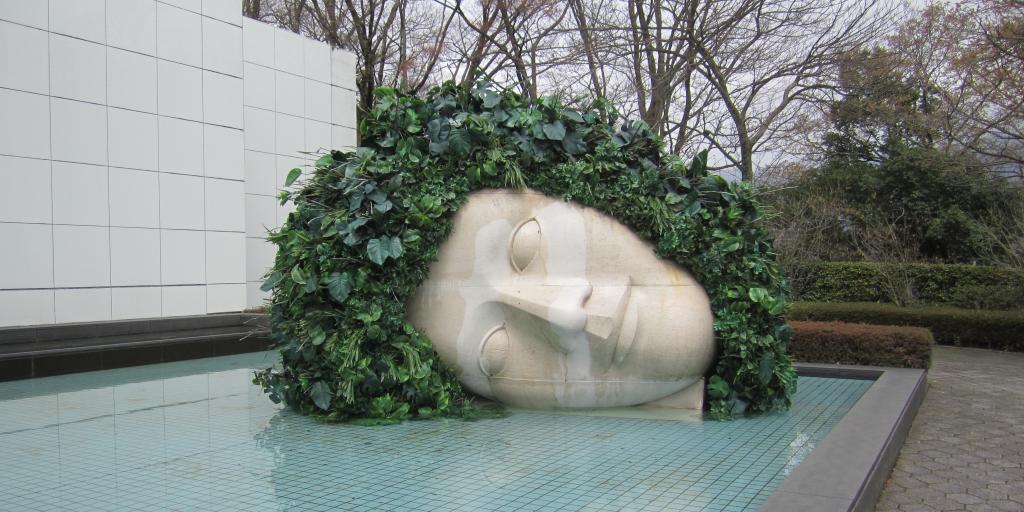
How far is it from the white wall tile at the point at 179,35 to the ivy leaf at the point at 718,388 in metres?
9.45

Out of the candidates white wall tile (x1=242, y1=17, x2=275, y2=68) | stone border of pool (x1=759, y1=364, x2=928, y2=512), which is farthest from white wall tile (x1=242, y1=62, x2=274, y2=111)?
stone border of pool (x1=759, y1=364, x2=928, y2=512)

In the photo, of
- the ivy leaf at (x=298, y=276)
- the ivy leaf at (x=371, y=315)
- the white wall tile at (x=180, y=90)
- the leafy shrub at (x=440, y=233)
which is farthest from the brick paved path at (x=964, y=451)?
the white wall tile at (x=180, y=90)

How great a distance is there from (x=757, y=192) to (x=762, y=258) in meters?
0.70

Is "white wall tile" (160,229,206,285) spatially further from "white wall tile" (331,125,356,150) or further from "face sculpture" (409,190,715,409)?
"face sculpture" (409,190,715,409)

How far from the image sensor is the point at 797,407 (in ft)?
23.7

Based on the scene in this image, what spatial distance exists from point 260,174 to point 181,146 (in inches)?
115

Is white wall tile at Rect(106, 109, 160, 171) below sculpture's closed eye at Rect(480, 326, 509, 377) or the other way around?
the other way around

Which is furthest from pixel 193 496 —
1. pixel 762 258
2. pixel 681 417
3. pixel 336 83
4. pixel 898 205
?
pixel 898 205

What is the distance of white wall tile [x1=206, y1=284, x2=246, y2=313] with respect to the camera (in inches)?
486

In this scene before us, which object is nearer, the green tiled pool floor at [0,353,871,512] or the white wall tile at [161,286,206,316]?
the green tiled pool floor at [0,353,871,512]

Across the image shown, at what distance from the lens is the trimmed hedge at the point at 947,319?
1457cm

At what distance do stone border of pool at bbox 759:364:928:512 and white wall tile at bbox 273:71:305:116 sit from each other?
38.6 feet

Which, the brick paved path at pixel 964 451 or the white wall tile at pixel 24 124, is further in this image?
the white wall tile at pixel 24 124

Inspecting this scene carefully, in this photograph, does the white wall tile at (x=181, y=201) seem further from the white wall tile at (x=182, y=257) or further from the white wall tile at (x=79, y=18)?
the white wall tile at (x=79, y=18)
